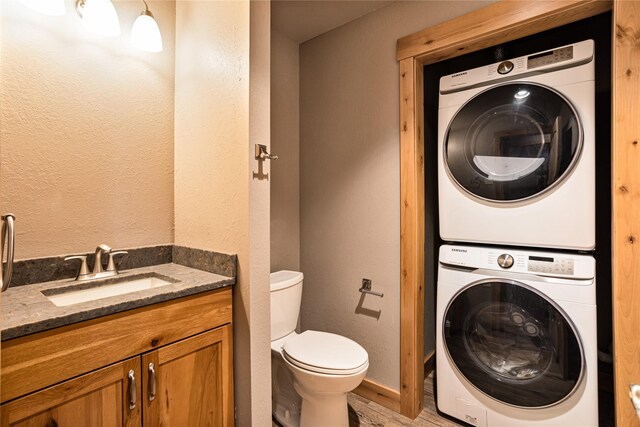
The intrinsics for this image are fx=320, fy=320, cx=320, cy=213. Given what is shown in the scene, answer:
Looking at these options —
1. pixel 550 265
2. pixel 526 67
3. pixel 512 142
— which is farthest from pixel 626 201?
pixel 526 67

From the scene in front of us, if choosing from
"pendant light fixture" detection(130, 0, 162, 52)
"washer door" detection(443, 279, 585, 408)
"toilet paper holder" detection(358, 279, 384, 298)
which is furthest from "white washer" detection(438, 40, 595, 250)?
"pendant light fixture" detection(130, 0, 162, 52)

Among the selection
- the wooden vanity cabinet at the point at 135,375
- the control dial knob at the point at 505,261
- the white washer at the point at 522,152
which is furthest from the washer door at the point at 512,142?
the wooden vanity cabinet at the point at 135,375

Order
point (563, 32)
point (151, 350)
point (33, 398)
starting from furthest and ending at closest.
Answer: point (563, 32) → point (151, 350) → point (33, 398)

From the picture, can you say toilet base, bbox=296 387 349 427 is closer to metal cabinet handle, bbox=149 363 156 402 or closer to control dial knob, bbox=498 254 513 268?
metal cabinet handle, bbox=149 363 156 402

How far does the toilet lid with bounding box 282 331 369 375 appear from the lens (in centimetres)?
149

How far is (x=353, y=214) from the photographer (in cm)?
211

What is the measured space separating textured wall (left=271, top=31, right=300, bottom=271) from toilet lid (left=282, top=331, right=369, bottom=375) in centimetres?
63

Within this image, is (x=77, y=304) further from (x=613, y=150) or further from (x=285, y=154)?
(x=613, y=150)

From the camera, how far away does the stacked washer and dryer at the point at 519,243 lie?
56.4 inches

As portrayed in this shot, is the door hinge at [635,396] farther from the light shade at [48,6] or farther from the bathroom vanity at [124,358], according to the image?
the light shade at [48,6]

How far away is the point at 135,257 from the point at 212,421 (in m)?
0.81

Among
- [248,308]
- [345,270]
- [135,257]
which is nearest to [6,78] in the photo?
[135,257]

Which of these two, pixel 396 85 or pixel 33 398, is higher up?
pixel 396 85

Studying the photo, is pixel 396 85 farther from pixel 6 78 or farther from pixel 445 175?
pixel 6 78
